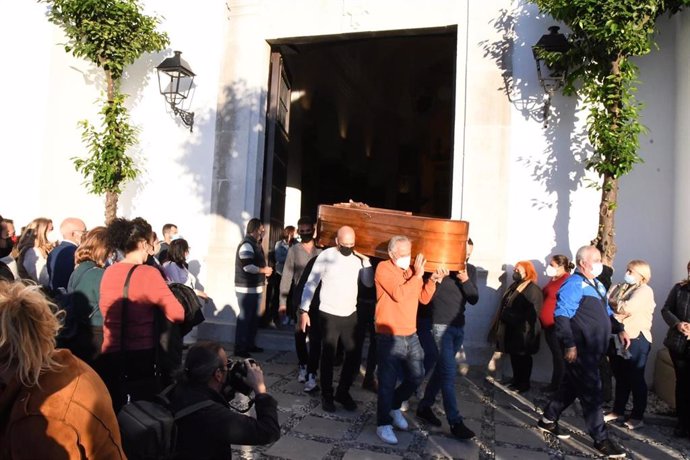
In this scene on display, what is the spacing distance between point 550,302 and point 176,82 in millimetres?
6055

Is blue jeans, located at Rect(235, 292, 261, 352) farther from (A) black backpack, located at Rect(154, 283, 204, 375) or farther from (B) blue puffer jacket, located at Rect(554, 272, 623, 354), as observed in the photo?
(B) blue puffer jacket, located at Rect(554, 272, 623, 354)

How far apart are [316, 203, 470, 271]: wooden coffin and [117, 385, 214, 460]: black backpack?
9.15ft

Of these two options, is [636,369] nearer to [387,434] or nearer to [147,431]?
[387,434]

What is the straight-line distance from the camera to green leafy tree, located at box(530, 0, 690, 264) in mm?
5309

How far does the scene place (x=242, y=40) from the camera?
785 cm

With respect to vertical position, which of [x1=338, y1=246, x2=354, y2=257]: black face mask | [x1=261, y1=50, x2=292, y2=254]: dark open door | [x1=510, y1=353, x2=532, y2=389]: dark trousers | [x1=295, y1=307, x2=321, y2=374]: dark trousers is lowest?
[x1=510, y1=353, x2=532, y2=389]: dark trousers

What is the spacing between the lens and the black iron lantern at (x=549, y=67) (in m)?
5.86

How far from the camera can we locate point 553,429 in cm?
451

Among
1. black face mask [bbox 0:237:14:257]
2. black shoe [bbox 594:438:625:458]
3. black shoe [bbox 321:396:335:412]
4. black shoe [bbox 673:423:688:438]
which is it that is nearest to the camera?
black shoe [bbox 594:438:625:458]

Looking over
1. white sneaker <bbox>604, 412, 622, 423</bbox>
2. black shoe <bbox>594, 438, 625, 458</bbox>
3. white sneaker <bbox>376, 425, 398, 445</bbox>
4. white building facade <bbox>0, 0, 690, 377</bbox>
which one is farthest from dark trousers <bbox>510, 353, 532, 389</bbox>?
white sneaker <bbox>376, 425, 398, 445</bbox>

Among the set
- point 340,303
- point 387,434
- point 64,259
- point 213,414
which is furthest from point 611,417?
point 64,259

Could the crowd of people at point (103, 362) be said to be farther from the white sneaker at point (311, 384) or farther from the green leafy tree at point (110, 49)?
the green leafy tree at point (110, 49)

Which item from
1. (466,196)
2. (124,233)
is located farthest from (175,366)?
(466,196)

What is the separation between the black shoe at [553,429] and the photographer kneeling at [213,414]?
10.4 feet
